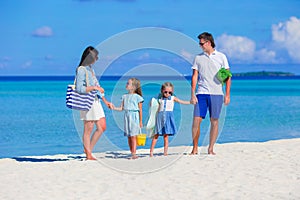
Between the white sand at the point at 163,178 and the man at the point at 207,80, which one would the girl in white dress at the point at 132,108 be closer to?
the white sand at the point at 163,178

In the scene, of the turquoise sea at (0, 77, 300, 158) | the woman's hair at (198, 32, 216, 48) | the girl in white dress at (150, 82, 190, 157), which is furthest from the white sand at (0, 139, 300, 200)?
the woman's hair at (198, 32, 216, 48)

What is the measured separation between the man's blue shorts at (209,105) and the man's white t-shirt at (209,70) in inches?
2.4

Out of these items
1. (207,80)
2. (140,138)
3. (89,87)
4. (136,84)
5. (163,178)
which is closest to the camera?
(163,178)

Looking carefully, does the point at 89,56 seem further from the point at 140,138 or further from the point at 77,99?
the point at 140,138

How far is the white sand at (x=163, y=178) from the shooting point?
21.5 feet

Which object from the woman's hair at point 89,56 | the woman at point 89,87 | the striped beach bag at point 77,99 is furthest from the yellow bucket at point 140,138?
the woman's hair at point 89,56

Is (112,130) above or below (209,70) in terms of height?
below

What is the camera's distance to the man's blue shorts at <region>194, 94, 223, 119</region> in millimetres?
8523

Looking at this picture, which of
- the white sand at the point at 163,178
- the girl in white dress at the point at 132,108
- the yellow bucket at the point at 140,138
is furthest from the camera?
the yellow bucket at the point at 140,138

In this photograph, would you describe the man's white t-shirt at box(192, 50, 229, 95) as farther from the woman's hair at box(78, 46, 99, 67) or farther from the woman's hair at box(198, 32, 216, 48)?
the woman's hair at box(78, 46, 99, 67)

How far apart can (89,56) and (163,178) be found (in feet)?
7.08

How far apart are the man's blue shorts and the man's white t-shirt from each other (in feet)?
0.20

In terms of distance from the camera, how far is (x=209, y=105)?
8.56 meters

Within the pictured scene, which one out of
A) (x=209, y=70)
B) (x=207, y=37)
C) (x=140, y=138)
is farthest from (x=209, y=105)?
(x=140, y=138)
